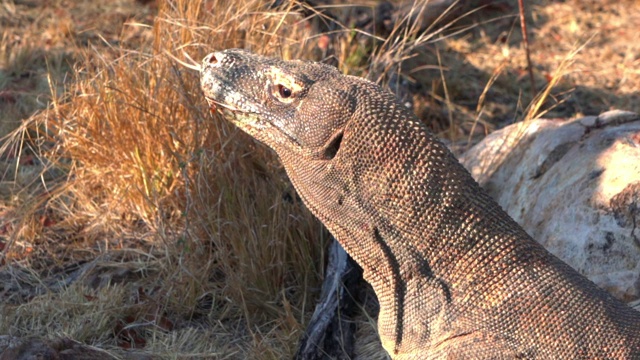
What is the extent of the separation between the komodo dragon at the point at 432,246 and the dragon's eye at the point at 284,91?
0.18 ft

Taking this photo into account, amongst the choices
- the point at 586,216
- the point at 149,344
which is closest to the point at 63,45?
the point at 149,344

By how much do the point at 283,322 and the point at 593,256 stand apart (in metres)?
1.64

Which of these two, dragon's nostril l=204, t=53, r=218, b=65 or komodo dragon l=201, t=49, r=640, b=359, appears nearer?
komodo dragon l=201, t=49, r=640, b=359

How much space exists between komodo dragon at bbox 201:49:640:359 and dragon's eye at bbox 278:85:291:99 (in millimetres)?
55

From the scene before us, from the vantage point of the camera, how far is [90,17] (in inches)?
356

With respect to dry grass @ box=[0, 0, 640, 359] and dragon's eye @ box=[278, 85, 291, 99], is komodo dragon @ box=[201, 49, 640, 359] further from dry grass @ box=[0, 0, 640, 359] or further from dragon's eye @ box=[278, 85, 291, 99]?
dry grass @ box=[0, 0, 640, 359]

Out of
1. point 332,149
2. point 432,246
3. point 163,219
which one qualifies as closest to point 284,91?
point 332,149

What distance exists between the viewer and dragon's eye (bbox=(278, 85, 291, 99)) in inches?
131

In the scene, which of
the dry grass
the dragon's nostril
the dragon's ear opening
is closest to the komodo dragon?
the dragon's ear opening

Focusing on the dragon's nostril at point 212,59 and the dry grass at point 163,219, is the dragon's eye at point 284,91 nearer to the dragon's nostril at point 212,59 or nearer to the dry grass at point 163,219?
the dragon's nostril at point 212,59

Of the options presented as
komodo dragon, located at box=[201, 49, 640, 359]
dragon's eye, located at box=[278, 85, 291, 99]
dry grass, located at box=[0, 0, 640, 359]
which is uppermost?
dragon's eye, located at box=[278, 85, 291, 99]

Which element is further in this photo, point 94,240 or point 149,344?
point 94,240

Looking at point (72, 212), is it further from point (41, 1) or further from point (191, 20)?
point (41, 1)

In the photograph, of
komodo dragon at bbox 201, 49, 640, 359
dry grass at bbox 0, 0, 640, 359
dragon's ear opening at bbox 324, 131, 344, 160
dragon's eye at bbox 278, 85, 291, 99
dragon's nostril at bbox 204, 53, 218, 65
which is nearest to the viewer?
komodo dragon at bbox 201, 49, 640, 359
